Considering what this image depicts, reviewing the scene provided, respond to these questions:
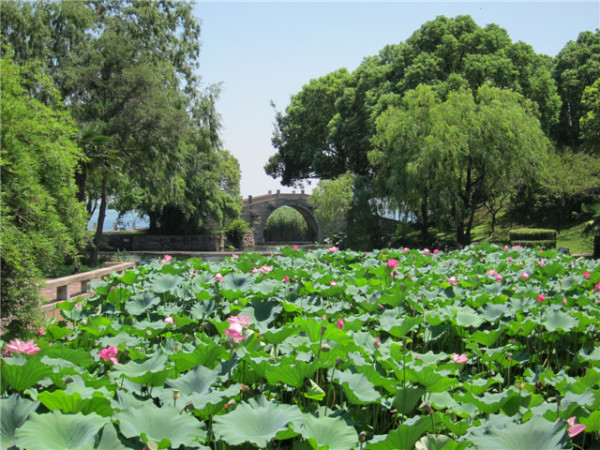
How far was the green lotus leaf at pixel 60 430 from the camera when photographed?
127 centimetres

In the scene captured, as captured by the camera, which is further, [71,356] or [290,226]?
[290,226]

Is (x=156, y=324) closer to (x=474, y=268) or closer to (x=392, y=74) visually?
(x=474, y=268)

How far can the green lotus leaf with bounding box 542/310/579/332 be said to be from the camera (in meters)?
2.48

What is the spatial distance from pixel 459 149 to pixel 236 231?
18.8 metres

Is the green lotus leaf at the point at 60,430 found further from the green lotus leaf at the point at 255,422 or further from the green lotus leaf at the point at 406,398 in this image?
the green lotus leaf at the point at 406,398

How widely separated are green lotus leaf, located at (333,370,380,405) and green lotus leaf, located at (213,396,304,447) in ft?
0.78

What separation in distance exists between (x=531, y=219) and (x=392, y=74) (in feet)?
32.7

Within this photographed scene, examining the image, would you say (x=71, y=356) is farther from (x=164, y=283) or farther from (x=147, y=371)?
Result: (x=164, y=283)

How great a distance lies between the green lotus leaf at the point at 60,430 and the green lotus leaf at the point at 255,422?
317mm

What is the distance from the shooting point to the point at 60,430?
133 centimetres

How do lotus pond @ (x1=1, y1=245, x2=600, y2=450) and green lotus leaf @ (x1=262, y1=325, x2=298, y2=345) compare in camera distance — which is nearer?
lotus pond @ (x1=1, y1=245, x2=600, y2=450)

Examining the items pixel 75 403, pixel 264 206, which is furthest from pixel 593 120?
pixel 75 403

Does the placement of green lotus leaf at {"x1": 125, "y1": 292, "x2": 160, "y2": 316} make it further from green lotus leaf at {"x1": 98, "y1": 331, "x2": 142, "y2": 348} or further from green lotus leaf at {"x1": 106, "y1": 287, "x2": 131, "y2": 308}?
green lotus leaf at {"x1": 98, "y1": 331, "x2": 142, "y2": 348}

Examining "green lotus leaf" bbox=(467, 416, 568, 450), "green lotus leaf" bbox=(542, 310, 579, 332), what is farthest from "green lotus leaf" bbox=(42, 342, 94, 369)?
"green lotus leaf" bbox=(542, 310, 579, 332)
